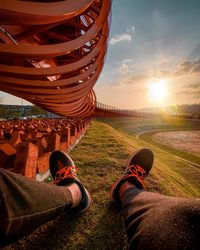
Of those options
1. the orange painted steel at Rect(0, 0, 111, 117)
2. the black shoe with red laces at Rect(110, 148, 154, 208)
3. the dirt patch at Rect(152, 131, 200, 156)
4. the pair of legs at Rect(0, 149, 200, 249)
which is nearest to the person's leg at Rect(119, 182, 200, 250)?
the pair of legs at Rect(0, 149, 200, 249)

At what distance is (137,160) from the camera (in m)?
1.70

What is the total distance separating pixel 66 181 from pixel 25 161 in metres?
0.43

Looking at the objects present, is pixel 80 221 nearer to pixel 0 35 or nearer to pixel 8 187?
pixel 8 187

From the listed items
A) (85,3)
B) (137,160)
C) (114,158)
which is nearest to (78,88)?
(85,3)

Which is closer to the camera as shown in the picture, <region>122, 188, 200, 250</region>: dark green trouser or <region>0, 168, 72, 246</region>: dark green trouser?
<region>122, 188, 200, 250</region>: dark green trouser

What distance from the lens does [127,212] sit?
36.4 inches

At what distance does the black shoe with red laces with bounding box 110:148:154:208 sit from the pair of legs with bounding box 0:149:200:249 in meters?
0.08

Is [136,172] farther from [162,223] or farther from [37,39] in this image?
[37,39]

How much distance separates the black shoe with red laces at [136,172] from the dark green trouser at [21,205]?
17.8 inches

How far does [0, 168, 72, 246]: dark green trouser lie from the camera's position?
67 centimetres

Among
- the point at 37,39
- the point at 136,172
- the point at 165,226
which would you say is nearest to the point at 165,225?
the point at 165,226

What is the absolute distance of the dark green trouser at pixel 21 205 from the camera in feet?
2.18

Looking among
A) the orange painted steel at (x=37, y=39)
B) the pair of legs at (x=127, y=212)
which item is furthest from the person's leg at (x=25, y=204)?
the orange painted steel at (x=37, y=39)

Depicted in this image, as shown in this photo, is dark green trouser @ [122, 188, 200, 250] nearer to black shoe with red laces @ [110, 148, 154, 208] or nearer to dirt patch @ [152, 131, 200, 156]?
black shoe with red laces @ [110, 148, 154, 208]
